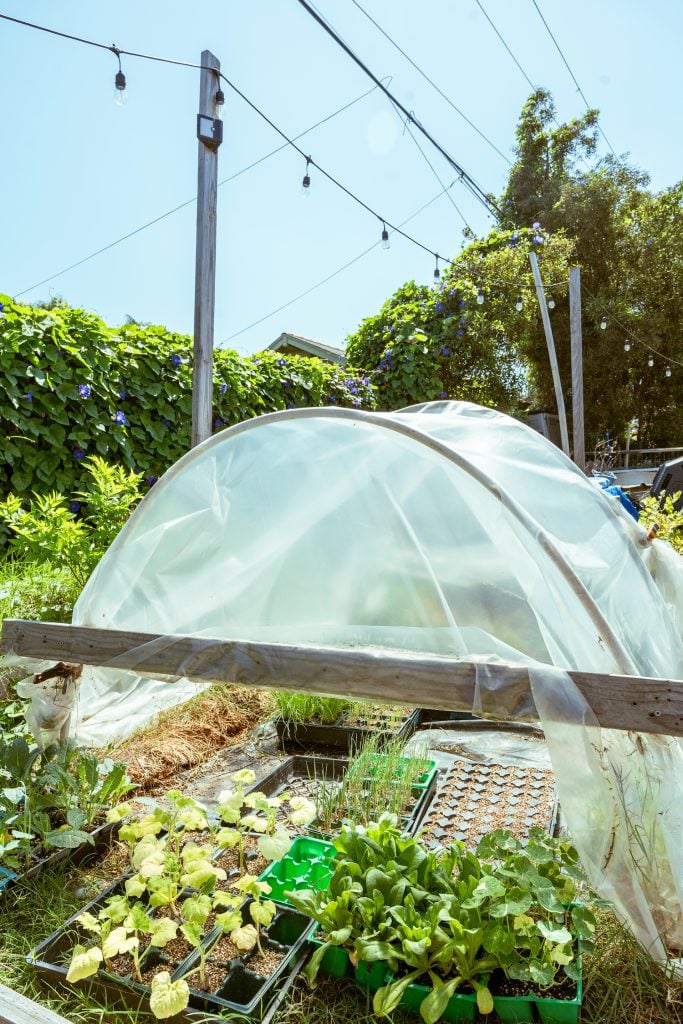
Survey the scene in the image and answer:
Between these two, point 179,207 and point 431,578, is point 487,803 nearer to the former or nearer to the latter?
point 431,578

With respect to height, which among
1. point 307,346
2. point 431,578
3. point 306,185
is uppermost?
point 307,346

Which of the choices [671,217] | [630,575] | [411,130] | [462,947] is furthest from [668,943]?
[671,217]

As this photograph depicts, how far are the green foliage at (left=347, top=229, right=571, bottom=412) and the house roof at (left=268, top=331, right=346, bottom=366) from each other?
3230 mm

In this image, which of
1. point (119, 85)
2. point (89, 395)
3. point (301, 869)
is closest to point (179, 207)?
point (119, 85)

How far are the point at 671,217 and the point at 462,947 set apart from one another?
16.7 meters

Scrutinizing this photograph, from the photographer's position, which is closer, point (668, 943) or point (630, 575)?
point (668, 943)

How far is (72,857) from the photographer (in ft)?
6.56

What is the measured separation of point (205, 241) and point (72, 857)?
2.95 metres

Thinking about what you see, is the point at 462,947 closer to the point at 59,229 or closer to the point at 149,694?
the point at 149,694

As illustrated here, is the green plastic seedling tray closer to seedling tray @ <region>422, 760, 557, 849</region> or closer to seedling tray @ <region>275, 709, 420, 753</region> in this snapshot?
seedling tray @ <region>422, 760, 557, 849</region>

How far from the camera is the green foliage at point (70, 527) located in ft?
10.3

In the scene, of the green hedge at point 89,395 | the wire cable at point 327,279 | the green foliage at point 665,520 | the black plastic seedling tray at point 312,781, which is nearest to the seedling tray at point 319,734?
the black plastic seedling tray at point 312,781

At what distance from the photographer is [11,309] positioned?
11.7 ft

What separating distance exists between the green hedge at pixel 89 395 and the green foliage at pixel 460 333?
7.74ft
